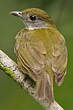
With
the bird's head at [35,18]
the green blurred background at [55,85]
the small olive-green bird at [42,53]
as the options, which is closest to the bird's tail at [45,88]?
the small olive-green bird at [42,53]

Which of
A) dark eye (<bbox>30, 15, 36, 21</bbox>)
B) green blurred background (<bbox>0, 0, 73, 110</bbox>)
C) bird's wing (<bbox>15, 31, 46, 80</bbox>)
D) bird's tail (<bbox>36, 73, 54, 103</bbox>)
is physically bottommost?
green blurred background (<bbox>0, 0, 73, 110</bbox>)

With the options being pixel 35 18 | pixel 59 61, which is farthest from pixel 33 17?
pixel 59 61

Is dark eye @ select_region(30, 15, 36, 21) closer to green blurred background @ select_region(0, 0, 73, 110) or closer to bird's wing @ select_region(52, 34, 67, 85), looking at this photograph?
green blurred background @ select_region(0, 0, 73, 110)

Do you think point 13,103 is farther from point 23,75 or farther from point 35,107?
point 23,75

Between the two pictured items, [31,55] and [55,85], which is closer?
[31,55]

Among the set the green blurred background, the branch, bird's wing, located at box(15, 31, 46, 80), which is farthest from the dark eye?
the branch

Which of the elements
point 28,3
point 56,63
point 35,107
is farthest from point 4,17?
point 56,63

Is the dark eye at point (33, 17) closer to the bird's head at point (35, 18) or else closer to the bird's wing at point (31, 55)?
the bird's head at point (35, 18)

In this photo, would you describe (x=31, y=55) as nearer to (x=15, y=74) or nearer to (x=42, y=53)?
(x=42, y=53)
